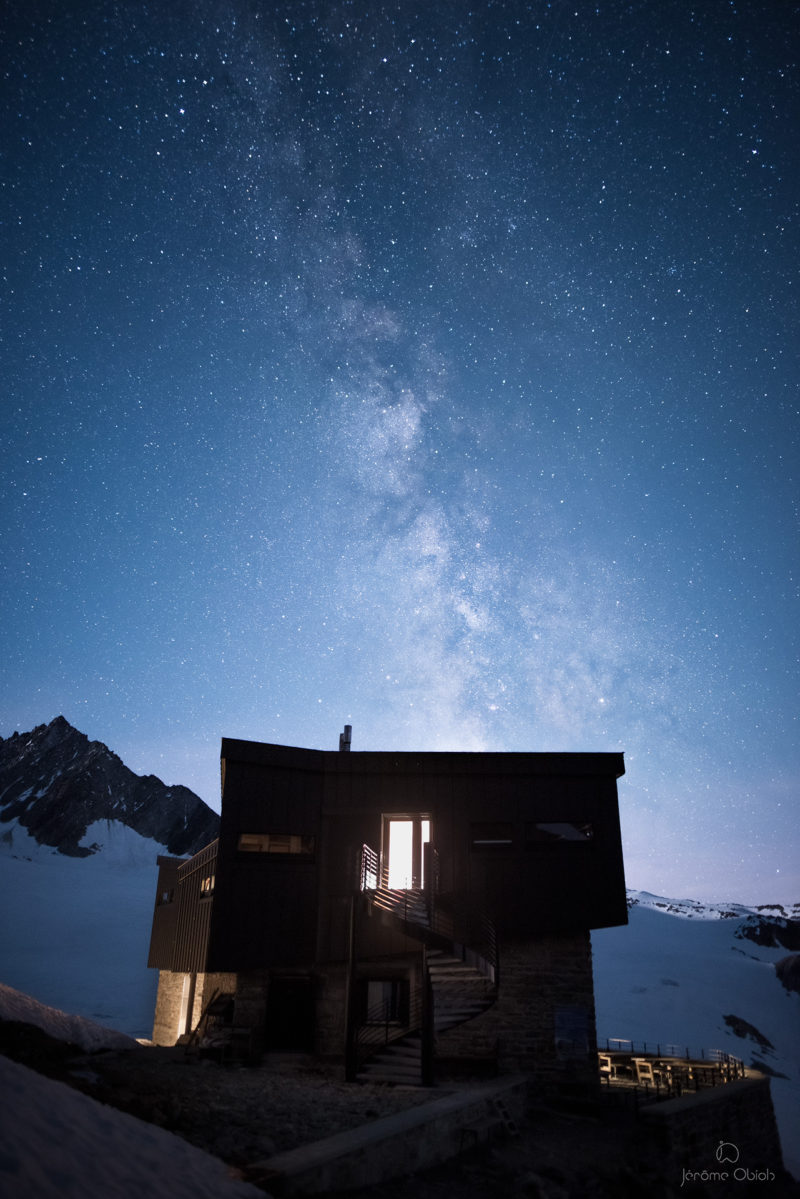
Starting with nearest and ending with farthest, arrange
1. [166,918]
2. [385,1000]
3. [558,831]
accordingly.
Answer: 1. [385,1000]
2. [558,831]
3. [166,918]

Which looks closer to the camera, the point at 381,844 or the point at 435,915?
the point at 435,915

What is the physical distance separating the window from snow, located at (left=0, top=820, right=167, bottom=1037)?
126 feet

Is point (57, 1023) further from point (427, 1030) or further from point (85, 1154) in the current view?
point (85, 1154)

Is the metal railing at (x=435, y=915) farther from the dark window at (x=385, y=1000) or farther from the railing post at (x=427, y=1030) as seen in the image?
the dark window at (x=385, y=1000)

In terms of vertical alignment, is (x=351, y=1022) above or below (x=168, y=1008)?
above

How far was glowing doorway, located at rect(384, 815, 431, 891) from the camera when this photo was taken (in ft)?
66.5

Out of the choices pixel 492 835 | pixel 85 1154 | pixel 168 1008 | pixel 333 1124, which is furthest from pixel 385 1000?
pixel 85 1154

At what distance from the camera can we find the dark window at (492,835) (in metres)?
20.3

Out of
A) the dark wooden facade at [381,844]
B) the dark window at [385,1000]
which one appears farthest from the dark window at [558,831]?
the dark window at [385,1000]

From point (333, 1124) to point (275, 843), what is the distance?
33.0 ft

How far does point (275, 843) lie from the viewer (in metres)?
20.2

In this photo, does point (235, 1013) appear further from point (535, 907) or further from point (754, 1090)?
point (754, 1090)

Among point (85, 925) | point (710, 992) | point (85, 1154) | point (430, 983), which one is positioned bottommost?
point (710, 992)

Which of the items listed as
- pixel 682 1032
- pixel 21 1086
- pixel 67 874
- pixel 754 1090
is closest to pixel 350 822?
pixel 754 1090
